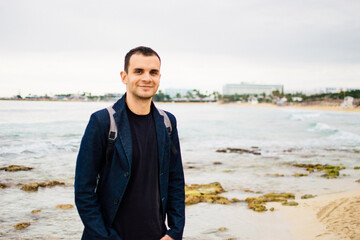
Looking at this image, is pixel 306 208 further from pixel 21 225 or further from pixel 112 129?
pixel 112 129

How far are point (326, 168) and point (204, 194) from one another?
6.91m

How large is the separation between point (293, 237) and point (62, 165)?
10909 mm

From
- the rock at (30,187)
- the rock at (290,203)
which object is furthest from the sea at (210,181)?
the rock at (290,203)

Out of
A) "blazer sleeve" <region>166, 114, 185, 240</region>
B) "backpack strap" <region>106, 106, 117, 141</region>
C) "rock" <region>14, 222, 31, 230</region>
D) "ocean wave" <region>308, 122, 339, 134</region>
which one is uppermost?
"backpack strap" <region>106, 106, 117, 141</region>

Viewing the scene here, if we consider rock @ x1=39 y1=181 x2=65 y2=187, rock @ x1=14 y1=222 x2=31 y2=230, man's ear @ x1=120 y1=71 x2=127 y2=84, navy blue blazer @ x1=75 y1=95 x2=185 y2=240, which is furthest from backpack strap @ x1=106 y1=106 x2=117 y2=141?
rock @ x1=39 y1=181 x2=65 y2=187

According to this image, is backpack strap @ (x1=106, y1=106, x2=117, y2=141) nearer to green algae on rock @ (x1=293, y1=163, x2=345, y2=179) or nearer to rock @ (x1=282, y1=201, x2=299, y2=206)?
rock @ (x1=282, y1=201, x2=299, y2=206)

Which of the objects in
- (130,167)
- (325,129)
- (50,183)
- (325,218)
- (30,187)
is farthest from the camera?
(325,129)

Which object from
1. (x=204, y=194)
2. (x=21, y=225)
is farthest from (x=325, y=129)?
(x=21, y=225)

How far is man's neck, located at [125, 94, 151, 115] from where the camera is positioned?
7.80ft

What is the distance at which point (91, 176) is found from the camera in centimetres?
225

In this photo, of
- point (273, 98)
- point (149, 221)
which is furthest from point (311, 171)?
point (273, 98)

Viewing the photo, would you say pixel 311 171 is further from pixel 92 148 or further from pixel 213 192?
pixel 92 148

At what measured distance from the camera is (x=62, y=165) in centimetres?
1463

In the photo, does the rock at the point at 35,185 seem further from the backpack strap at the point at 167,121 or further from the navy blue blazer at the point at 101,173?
the backpack strap at the point at 167,121
